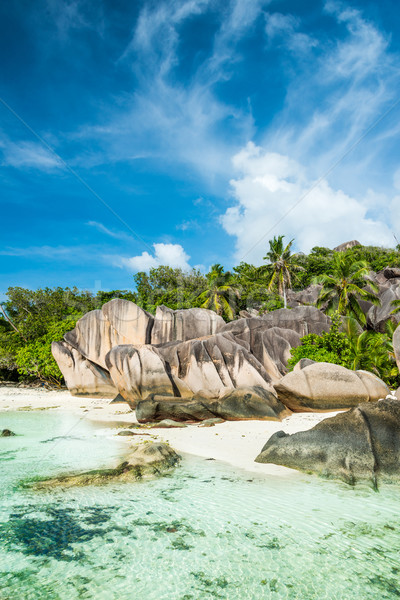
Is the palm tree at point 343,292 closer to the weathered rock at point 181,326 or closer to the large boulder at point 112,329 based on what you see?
the weathered rock at point 181,326

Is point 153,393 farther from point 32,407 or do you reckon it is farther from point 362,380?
point 362,380

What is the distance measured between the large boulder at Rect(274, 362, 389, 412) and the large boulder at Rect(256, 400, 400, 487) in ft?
17.3

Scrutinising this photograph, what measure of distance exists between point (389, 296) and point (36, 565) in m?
28.0

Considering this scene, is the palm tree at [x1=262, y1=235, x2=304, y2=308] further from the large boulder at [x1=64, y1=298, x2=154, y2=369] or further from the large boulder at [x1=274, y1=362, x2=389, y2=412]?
the large boulder at [x1=274, y1=362, x2=389, y2=412]

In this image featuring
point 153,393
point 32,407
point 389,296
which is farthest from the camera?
point 389,296

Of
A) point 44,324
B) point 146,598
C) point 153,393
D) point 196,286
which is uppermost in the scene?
point 196,286

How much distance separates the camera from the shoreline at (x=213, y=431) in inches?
311

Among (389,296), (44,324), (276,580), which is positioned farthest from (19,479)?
(389,296)

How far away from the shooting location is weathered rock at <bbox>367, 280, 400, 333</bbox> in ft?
80.8

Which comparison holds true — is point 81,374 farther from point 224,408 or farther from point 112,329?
point 224,408

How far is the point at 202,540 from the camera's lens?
4.22 m

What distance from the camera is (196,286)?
113ft

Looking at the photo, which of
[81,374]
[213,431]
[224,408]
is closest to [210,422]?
[224,408]

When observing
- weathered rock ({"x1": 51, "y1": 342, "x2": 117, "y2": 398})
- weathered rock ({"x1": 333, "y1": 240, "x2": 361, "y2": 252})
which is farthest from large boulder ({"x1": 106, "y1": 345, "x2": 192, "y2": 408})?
weathered rock ({"x1": 333, "y1": 240, "x2": 361, "y2": 252})
